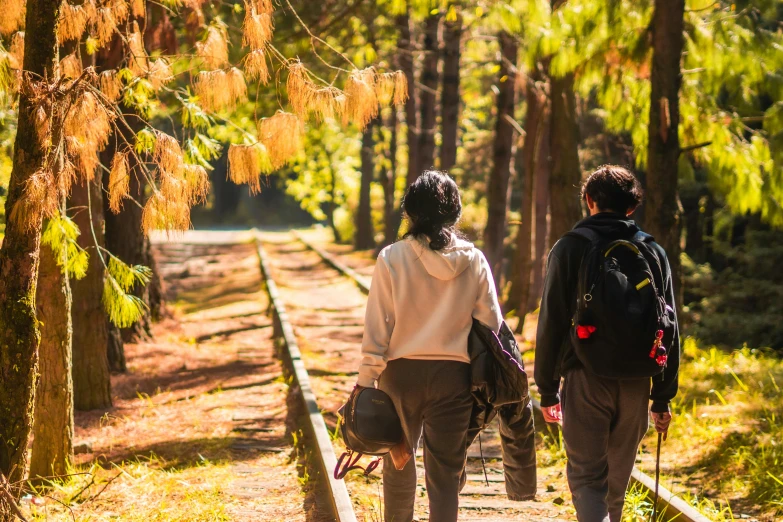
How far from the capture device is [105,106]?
517cm

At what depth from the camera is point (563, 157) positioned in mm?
11039

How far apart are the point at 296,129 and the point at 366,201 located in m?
25.3

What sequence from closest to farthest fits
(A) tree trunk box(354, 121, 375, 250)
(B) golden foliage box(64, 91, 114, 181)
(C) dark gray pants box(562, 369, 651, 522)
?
(C) dark gray pants box(562, 369, 651, 522)
(B) golden foliage box(64, 91, 114, 181)
(A) tree trunk box(354, 121, 375, 250)

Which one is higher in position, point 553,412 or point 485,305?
point 485,305

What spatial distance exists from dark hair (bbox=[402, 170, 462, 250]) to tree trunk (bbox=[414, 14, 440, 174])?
10017mm

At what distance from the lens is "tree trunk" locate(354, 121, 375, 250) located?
3020 centimetres

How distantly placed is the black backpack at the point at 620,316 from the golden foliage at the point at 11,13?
374 centimetres

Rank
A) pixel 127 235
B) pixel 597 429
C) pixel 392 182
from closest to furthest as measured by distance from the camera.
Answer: pixel 597 429 → pixel 127 235 → pixel 392 182

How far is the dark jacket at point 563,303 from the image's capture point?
411 centimetres

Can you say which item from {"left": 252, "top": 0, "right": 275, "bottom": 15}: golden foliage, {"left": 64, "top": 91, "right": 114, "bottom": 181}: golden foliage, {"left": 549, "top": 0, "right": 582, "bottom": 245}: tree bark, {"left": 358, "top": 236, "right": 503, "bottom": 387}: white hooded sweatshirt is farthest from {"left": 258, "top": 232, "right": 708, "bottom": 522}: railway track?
{"left": 549, "top": 0, "right": 582, "bottom": 245}: tree bark

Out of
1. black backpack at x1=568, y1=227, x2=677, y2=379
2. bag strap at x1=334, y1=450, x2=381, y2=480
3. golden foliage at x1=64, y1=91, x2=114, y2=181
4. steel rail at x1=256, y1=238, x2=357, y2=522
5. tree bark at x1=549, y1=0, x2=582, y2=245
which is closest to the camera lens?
black backpack at x1=568, y1=227, x2=677, y2=379

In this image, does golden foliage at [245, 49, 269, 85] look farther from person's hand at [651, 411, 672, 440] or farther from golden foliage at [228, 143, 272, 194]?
person's hand at [651, 411, 672, 440]

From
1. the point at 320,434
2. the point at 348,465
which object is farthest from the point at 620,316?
the point at 320,434

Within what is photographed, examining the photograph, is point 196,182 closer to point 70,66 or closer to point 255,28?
point 255,28
